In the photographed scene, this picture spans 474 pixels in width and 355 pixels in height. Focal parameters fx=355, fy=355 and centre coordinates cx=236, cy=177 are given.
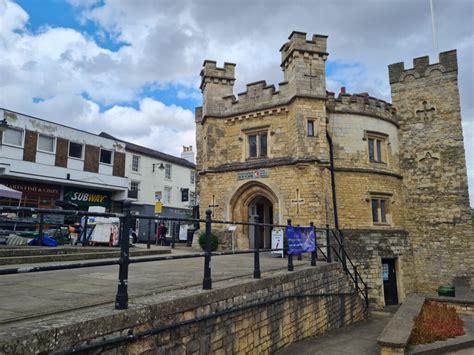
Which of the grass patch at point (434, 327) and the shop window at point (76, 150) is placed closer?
the grass patch at point (434, 327)

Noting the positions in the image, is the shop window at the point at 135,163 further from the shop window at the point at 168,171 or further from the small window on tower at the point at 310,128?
the small window on tower at the point at 310,128

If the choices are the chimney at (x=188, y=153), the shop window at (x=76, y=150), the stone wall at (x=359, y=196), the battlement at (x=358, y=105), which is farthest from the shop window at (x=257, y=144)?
the chimney at (x=188, y=153)

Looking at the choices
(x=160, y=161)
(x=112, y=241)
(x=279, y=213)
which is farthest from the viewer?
(x=160, y=161)

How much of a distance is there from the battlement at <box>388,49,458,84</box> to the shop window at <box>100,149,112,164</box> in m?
19.2

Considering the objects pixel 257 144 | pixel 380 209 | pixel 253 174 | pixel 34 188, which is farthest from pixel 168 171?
pixel 380 209

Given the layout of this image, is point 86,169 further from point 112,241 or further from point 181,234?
point 112,241

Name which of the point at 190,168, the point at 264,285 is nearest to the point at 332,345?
the point at 264,285

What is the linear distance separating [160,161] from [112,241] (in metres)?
19.2

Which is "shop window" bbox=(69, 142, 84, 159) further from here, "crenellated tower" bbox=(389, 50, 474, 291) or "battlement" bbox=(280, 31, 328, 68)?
"crenellated tower" bbox=(389, 50, 474, 291)

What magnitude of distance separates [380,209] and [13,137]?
66.4 ft

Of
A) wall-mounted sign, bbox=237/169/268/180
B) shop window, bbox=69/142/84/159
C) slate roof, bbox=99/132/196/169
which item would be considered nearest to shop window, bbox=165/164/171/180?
slate roof, bbox=99/132/196/169

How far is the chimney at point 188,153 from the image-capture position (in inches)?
1490

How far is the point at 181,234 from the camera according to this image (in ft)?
82.0

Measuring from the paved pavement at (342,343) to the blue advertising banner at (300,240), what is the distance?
1828 millimetres
